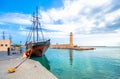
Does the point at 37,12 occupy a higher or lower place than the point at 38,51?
higher

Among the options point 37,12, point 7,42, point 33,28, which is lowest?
point 7,42

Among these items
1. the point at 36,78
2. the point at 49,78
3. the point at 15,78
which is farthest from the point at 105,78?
the point at 15,78

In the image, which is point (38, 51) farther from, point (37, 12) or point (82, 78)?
point (82, 78)

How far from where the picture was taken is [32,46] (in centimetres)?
3353

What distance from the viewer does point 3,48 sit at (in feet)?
146

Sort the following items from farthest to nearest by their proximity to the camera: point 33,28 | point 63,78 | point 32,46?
point 33,28, point 32,46, point 63,78

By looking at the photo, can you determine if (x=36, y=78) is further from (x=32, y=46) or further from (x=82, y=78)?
(x=32, y=46)

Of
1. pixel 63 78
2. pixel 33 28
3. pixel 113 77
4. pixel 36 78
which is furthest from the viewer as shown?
pixel 33 28

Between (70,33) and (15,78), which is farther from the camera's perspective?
(70,33)

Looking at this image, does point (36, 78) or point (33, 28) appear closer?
point (36, 78)

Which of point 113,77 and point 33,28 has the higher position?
point 33,28

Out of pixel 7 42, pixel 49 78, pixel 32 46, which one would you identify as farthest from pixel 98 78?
pixel 7 42

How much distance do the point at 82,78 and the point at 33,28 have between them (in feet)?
127

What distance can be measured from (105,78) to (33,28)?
39.4m
